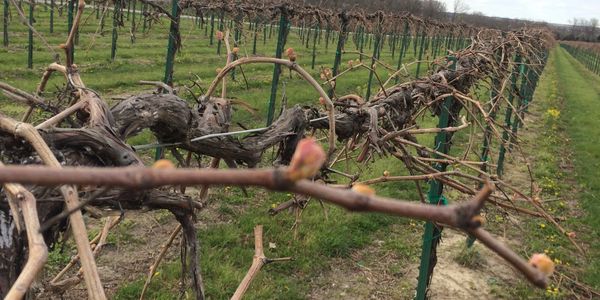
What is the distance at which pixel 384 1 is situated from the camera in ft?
101

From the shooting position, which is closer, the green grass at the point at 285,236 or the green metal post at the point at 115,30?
the green grass at the point at 285,236

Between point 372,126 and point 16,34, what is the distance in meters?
14.6

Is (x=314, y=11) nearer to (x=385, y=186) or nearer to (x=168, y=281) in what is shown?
(x=385, y=186)

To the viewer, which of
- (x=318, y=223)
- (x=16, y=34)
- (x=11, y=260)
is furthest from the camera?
(x=16, y=34)

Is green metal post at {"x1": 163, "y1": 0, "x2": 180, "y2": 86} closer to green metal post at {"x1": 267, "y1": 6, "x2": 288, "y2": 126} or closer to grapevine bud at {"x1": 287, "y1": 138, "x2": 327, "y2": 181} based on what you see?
green metal post at {"x1": 267, "y1": 6, "x2": 288, "y2": 126}

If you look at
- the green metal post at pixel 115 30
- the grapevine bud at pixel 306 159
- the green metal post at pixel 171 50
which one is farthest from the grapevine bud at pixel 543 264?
the green metal post at pixel 115 30

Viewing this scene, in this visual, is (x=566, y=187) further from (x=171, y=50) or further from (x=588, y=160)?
(x=171, y=50)

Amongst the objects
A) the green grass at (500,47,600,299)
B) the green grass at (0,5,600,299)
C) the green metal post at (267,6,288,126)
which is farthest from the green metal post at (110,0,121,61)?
the green grass at (500,47,600,299)

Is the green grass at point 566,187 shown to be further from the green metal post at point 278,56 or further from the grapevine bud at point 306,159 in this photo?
the green metal post at point 278,56

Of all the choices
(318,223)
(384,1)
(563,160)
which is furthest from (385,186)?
(384,1)

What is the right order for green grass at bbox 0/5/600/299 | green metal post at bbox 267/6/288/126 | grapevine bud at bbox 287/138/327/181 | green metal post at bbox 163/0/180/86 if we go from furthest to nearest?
green metal post at bbox 267/6/288/126 < green grass at bbox 0/5/600/299 < green metal post at bbox 163/0/180/86 < grapevine bud at bbox 287/138/327/181

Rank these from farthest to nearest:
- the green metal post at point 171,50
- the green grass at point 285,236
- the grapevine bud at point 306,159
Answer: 1. the green grass at point 285,236
2. the green metal post at point 171,50
3. the grapevine bud at point 306,159

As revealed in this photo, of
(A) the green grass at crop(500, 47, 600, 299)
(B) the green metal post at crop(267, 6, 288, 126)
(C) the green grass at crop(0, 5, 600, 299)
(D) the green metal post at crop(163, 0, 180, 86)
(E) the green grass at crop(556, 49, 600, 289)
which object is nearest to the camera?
Answer: (D) the green metal post at crop(163, 0, 180, 86)

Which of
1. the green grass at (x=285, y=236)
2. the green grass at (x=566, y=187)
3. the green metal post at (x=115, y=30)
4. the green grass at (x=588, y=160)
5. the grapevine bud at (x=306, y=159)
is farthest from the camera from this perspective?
the green grass at (x=588, y=160)
